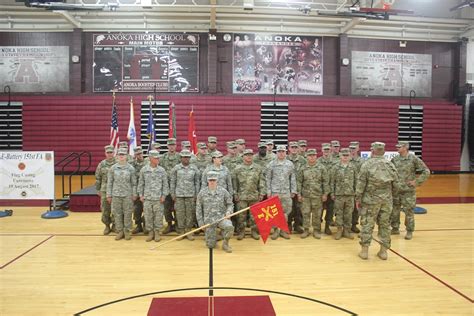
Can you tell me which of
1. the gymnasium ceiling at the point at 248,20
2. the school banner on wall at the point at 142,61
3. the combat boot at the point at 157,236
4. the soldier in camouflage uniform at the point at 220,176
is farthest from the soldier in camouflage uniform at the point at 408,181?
the school banner on wall at the point at 142,61

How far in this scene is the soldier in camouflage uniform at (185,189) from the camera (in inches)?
310

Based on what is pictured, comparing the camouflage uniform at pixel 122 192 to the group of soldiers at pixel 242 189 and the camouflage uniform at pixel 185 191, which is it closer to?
the group of soldiers at pixel 242 189

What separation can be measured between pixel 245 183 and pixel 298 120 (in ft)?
31.5

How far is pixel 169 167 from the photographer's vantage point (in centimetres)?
873

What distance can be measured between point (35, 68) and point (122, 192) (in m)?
11.6

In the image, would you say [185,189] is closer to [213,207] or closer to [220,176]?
[220,176]

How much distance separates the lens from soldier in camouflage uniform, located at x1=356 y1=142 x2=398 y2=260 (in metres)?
6.59

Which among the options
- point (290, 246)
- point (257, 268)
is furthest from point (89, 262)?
point (290, 246)

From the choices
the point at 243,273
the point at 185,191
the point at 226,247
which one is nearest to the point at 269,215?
the point at 243,273

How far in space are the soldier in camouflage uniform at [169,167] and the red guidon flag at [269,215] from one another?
2553 millimetres

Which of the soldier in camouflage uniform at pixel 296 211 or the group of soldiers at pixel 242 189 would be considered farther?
the soldier in camouflage uniform at pixel 296 211

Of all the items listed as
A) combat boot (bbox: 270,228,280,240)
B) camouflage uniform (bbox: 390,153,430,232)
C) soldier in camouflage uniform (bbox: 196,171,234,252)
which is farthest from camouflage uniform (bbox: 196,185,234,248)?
camouflage uniform (bbox: 390,153,430,232)

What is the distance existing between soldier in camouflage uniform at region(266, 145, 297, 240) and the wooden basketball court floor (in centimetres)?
74

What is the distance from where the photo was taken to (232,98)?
16.7 metres
